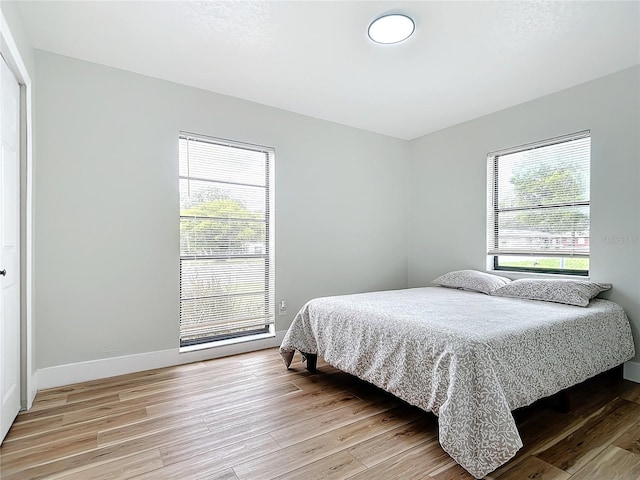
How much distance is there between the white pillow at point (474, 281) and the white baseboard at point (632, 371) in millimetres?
1080

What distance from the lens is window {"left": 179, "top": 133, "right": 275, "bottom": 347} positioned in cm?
321

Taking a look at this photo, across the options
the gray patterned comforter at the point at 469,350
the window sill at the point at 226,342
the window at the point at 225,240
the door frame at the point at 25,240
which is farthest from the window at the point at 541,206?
the door frame at the point at 25,240

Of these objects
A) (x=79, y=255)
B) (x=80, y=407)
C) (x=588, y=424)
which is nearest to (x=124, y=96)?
(x=79, y=255)

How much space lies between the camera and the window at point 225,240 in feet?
10.5

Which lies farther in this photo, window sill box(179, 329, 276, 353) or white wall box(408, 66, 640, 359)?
window sill box(179, 329, 276, 353)

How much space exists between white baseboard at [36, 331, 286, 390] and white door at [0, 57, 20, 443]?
435 mm

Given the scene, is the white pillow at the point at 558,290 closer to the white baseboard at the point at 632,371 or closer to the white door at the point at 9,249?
the white baseboard at the point at 632,371

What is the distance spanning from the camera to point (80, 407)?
2285mm

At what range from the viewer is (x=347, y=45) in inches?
99.0

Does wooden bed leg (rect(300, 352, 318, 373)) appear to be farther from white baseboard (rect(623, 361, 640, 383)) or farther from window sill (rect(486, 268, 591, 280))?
white baseboard (rect(623, 361, 640, 383))

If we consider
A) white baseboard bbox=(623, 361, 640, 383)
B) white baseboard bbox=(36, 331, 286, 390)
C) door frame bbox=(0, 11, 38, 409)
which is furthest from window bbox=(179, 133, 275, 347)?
white baseboard bbox=(623, 361, 640, 383)

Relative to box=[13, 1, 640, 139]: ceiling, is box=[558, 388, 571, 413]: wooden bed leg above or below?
below

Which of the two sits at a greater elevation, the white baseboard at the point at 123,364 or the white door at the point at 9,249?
the white door at the point at 9,249

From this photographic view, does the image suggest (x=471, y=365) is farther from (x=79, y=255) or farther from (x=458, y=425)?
(x=79, y=255)
